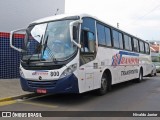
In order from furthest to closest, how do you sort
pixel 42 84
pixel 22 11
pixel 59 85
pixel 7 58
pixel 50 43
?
pixel 22 11, pixel 7 58, pixel 50 43, pixel 42 84, pixel 59 85

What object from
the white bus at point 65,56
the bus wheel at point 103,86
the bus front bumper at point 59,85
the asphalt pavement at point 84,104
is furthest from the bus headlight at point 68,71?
the bus wheel at point 103,86

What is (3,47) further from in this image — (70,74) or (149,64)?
(149,64)

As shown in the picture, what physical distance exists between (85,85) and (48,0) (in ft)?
33.4

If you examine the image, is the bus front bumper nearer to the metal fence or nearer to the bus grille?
the bus grille

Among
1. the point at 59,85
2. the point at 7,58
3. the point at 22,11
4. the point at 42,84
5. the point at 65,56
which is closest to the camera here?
the point at 59,85

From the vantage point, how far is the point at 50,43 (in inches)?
381

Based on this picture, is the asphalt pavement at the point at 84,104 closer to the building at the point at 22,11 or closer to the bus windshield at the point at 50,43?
Answer: the bus windshield at the point at 50,43

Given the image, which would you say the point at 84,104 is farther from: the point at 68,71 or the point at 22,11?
the point at 22,11

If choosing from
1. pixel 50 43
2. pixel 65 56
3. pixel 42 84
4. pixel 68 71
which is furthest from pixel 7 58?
pixel 68 71

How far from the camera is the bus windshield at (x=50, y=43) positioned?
938 centimetres

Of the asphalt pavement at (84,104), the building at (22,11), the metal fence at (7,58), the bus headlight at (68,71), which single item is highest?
the building at (22,11)

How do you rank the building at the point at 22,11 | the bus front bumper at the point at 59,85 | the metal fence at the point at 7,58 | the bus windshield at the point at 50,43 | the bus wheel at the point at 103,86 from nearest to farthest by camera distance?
the bus front bumper at the point at 59,85 → the bus windshield at the point at 50,43 → the bus wheel at the point at 103,86 → the metal fence at the point at 7,58 → the building at the point at 22,11

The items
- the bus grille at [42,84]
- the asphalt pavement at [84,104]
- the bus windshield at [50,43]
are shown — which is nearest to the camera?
the asphalt pavement at [84,104]

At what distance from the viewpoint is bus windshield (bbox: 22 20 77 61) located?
9.38 m
